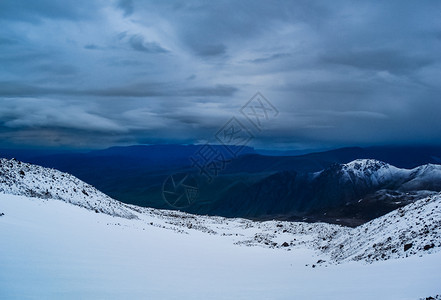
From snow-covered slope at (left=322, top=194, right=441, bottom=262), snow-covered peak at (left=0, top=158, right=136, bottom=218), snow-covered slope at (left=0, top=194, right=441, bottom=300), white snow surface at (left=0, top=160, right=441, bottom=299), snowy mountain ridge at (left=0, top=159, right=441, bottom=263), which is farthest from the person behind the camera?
snow-covered peak at (left=0, top=158, right=136, bottom=218)

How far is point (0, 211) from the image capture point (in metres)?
13.8

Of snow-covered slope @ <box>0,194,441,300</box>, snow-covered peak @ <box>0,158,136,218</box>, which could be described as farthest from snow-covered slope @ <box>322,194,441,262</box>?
snow-covered peak @ <box>0,158,136,218</box>

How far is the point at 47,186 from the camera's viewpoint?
89.4 feet

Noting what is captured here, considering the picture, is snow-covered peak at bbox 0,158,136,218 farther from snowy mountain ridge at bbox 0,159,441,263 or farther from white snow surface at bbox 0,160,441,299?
white snow surface at bbox 0,160,441,299

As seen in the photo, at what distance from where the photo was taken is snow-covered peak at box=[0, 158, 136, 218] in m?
24.3

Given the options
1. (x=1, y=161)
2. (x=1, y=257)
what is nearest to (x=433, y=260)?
(x=1, y=257)

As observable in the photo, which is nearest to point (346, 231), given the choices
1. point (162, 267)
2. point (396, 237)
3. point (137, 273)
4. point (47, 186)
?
point (396, 237)

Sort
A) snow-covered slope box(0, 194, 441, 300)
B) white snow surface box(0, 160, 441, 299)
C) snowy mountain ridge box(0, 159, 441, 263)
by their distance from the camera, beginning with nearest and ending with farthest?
1. snow-covered slope box(0, 194, 441, 300)
2. white snow surface box(0, 160, 441, 299)
3. snowy mountain ridge box(0, 159, 441, 263)

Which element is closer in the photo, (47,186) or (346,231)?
(47,186)

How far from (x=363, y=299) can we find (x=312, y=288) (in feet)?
6.51

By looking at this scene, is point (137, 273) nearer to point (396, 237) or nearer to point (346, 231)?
point (396, 237)

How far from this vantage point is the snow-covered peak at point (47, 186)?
24328 millimetres

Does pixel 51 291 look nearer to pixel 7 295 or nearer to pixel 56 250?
pixel 7 295

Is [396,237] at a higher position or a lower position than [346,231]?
lower
